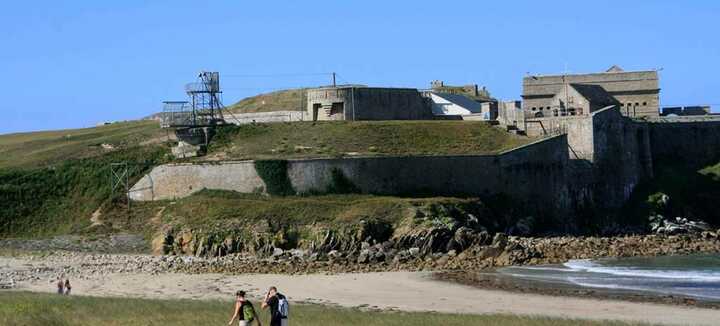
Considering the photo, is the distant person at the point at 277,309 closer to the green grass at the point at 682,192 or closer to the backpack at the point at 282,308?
the backpack at the point at 282,308

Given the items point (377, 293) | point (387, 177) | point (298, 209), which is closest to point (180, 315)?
point (377, 293)

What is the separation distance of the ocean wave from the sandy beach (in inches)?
255

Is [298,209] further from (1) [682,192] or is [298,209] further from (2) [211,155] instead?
(1) [682,192]

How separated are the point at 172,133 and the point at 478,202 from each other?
2014 cm

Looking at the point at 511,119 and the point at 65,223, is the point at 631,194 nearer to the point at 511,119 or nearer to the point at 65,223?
the point at 511,119

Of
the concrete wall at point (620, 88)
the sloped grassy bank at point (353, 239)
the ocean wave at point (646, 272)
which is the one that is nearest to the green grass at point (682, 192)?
the concrete wall at point (620, 88)

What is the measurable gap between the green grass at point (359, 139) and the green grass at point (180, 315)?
2780 centimetres

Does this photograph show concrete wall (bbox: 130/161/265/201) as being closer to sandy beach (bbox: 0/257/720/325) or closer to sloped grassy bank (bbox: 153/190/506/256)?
sloped grassy bank (bbox: 153/190/506/256)

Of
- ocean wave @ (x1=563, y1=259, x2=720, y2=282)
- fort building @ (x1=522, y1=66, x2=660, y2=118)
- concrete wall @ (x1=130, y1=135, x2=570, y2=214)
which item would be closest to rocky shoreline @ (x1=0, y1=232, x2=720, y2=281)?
ocean wave @ (x1=563, y1=259, x2=720, y2=282)

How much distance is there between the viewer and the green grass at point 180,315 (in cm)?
3356

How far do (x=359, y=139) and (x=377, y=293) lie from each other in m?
26.1

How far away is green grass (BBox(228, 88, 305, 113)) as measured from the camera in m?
86.2

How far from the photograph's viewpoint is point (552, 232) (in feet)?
214

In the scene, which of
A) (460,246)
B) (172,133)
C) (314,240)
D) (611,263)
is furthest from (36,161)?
(611,263)
